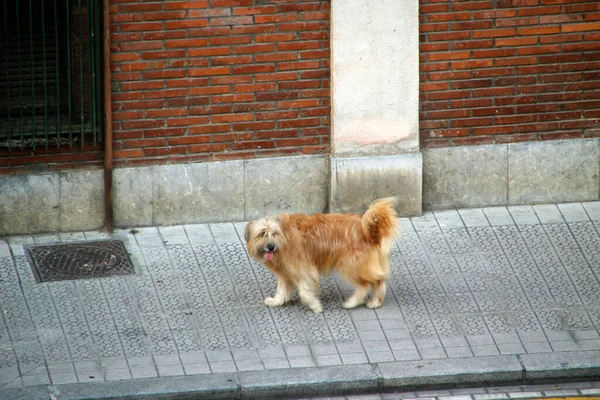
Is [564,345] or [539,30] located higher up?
[539,30]

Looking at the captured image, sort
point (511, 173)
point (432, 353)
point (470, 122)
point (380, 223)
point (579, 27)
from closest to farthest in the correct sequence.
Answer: point (432, 353)
point (380, 223)
point (579, 27)
point (470, 122)
point (511, 173)

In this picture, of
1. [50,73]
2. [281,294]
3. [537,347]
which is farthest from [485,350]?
[50,73]

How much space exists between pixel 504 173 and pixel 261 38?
2908mm

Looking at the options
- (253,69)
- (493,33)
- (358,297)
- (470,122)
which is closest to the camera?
(358,297)

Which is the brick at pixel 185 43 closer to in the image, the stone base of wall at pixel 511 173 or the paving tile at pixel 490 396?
the stone base of wall at pixel 511 173

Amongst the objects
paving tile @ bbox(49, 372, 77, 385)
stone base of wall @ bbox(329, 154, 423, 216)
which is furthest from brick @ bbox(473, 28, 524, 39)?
paving tile @ bbox(49, 372, 77, 385)

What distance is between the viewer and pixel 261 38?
10977 millimetres

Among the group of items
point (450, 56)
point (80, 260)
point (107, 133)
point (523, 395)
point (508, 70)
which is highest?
point (450, 56)

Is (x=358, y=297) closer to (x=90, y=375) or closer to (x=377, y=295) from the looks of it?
(x=377, y=295)

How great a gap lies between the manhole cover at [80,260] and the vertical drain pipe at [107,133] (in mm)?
308

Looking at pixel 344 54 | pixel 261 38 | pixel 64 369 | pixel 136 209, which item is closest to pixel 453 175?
pixel 344 54

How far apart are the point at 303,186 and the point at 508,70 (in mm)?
2394

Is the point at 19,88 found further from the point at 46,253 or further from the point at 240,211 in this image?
the point at 240,211

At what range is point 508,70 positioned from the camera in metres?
11.5
